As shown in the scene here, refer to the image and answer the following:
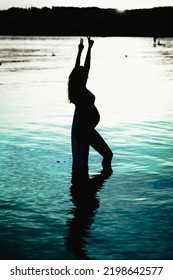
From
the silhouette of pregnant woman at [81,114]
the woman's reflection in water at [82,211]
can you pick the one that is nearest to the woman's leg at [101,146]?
the silhouette of pregnant woman at [81,114]

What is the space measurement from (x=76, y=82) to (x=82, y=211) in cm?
259

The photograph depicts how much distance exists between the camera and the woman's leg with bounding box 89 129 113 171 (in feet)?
32.8

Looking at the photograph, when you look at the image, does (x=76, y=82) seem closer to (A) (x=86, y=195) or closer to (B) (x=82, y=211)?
(A) (x=86, y=195)

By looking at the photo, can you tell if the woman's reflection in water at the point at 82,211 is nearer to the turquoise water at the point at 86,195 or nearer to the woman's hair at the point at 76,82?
the turquoise water at the point at 86,195

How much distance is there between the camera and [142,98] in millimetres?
24438

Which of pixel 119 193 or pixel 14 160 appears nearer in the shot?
pixel 119 193

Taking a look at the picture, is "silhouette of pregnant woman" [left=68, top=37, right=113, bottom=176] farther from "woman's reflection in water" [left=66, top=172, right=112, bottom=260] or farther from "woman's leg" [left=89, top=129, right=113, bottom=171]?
"woman's reflection in water" [left=66, top=172, right=112, bottom=260]

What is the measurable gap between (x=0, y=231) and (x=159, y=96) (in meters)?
18.9

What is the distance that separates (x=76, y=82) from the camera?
9070 mm

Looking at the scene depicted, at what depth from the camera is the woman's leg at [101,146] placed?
393 inches

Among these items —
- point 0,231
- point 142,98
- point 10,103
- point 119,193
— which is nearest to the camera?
point 0,231

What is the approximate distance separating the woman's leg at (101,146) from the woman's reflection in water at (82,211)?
0.43 meters
